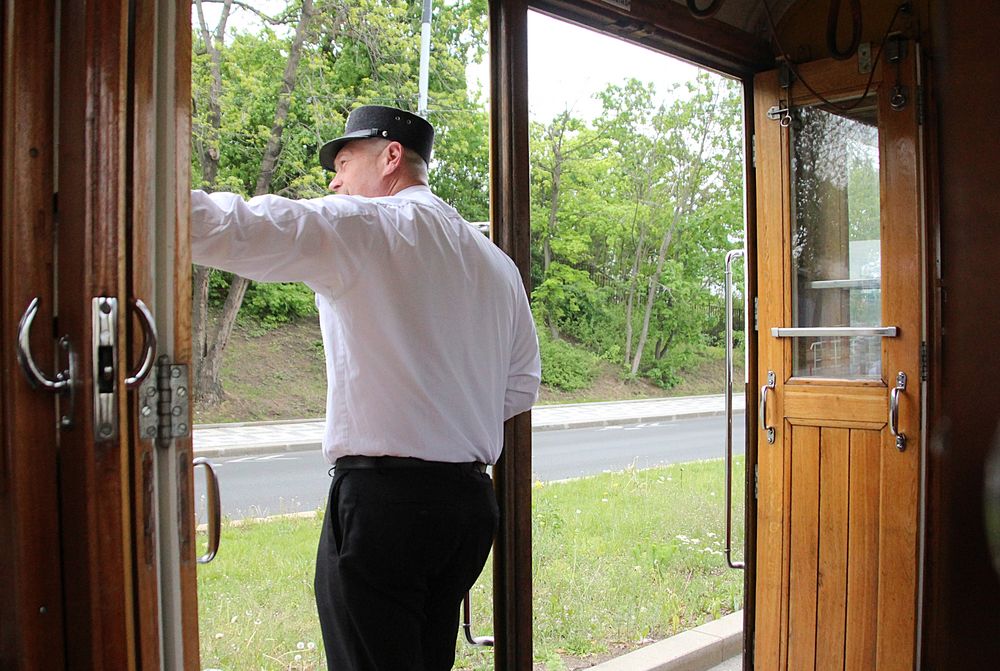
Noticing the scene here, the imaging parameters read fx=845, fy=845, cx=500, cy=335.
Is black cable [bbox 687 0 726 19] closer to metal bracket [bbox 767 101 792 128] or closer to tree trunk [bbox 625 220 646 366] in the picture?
metal bracket [bbox 767 101 792 128]

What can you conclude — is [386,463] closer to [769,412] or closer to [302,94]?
[769,412]

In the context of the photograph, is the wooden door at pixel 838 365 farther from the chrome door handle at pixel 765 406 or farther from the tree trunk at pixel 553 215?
the tree trunk at pixel 553 215

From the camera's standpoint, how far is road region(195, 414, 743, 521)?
3252 mm

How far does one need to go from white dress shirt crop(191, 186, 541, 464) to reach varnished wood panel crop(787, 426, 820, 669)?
137cm

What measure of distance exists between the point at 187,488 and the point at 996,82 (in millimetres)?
2344

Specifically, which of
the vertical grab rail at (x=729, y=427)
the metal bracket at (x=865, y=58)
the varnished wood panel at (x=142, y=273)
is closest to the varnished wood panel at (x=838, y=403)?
the vertical grab rail at (x=729, y=427)

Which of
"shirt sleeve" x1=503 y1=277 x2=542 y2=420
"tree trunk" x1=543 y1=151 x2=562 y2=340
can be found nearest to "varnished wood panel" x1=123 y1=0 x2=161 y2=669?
"shirt sleeve" x1=503 y1=277 x2=542 y2=420

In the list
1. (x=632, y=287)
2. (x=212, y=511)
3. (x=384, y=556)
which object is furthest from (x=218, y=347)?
(x=632, y=287)

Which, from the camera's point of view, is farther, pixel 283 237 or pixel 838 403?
pixel 838 403

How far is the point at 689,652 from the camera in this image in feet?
10.6

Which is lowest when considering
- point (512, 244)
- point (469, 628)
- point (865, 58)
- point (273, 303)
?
point (469, 628)

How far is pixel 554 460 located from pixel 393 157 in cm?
569

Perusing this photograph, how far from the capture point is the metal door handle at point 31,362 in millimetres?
966

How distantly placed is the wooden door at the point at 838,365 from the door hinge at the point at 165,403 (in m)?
2.11
